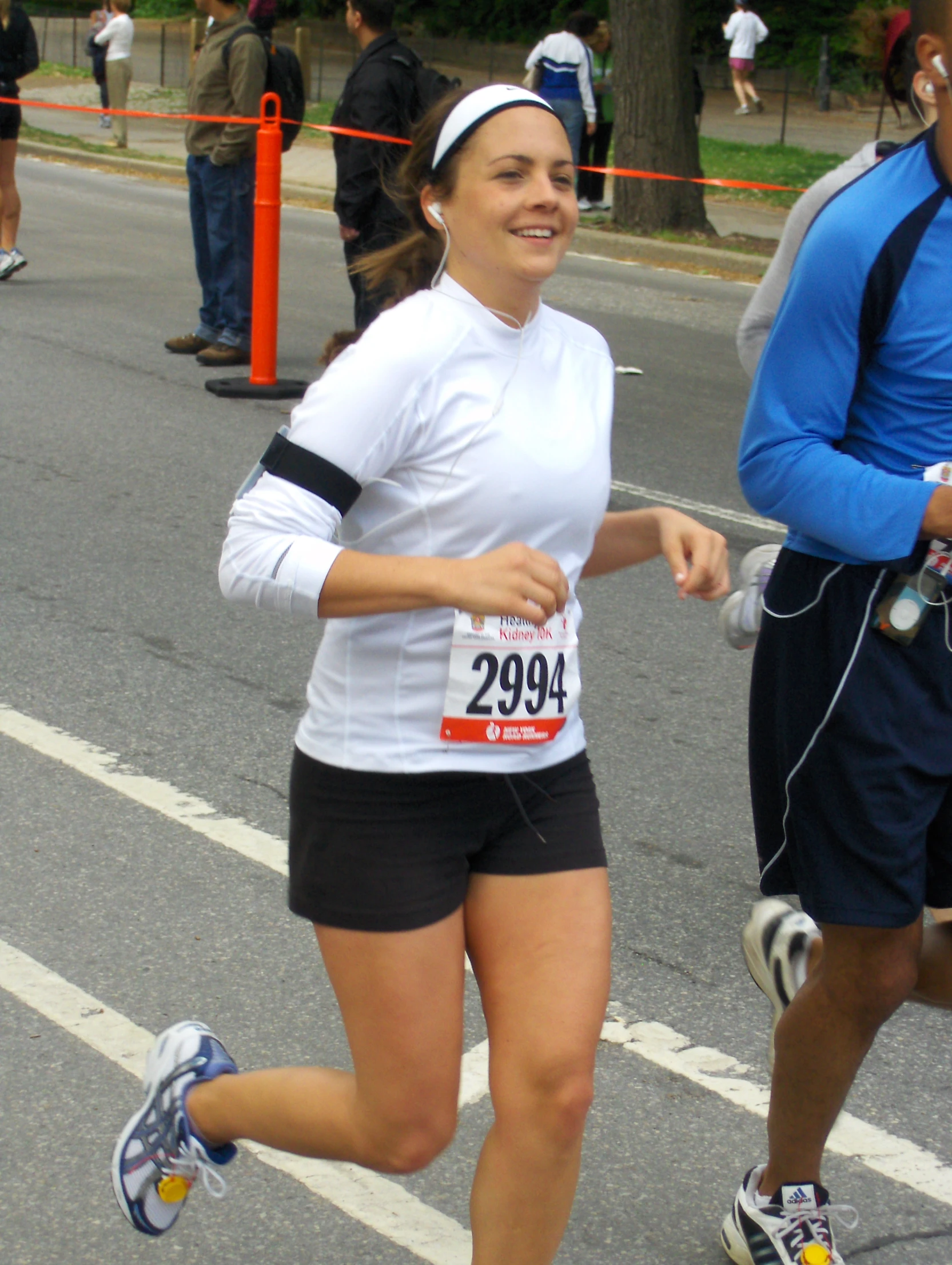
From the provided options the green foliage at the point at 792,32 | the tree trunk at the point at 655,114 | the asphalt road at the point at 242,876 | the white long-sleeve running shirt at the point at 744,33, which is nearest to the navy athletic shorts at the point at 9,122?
the asphalt road at the point at 242,876

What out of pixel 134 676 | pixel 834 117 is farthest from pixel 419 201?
pixel 834 117

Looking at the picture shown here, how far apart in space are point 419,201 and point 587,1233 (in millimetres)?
1705

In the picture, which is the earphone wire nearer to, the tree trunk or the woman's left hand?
the woman's left hand

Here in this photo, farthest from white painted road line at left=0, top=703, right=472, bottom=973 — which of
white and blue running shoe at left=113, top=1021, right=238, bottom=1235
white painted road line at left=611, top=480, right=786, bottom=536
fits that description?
white painted road line at left=611, top=480, right=786, bottom=536

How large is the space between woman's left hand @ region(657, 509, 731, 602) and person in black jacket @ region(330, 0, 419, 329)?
623 cm

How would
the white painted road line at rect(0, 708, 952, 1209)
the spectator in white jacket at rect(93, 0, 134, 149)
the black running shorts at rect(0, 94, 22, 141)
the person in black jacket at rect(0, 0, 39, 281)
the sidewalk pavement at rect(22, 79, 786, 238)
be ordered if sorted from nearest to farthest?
the white painted road line at rect(0, 708, 952, 1209), the black running shorts at rect(0, 94, 22, 141), the person in black jacket at rect(0, 0, 39, 281), the sidewalk pavement at rect(22, 79, 786, 238), the spectator in white jacket at rect(93, 0, 134, 149)

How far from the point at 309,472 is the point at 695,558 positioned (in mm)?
595

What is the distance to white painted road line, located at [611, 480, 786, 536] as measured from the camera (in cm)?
730

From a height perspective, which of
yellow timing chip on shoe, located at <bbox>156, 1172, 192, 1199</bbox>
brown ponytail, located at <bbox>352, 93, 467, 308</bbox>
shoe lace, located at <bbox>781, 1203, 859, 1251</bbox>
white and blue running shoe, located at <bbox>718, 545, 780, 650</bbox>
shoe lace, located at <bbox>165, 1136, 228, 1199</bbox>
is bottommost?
shoe lace, located at <bbox>781, 1203, 859, 1251</bbox>

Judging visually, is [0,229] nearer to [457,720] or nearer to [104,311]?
[104,311]

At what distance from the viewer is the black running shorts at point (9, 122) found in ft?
39.0

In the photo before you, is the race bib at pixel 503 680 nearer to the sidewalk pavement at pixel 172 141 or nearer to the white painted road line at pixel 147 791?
the white painted road line at pixel 147 791

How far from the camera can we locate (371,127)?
869 cm

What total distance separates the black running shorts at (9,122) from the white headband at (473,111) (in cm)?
1030
